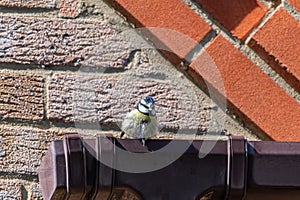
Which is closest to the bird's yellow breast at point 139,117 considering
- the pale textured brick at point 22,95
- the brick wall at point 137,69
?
the brick wall at point 137,69

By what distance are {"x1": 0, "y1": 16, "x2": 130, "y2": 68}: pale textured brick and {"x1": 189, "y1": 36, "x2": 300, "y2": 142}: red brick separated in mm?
190

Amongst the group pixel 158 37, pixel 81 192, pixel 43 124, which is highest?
pixel 158 37

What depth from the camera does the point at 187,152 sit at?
1.05 m

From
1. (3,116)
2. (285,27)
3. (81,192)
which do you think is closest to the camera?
(81,192)

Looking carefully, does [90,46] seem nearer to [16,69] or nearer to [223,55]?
[16,69]

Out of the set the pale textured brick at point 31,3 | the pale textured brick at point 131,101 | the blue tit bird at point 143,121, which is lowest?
the blue tit bird at point 143,121

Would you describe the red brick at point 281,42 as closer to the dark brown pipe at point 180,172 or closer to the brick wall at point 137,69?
the brick wall at point 137,69

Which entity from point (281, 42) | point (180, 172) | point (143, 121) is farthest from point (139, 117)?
point (281, 42)

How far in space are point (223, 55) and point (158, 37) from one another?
140mm

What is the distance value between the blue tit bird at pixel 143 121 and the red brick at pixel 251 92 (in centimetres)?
30

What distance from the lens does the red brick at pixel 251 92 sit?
139 cm

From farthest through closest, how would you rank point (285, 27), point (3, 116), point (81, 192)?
point (3, 116) → point (285, 27) → point (81, 192)

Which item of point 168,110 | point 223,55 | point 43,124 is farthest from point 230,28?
point 43,124

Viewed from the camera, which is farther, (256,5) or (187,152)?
(256,5)
